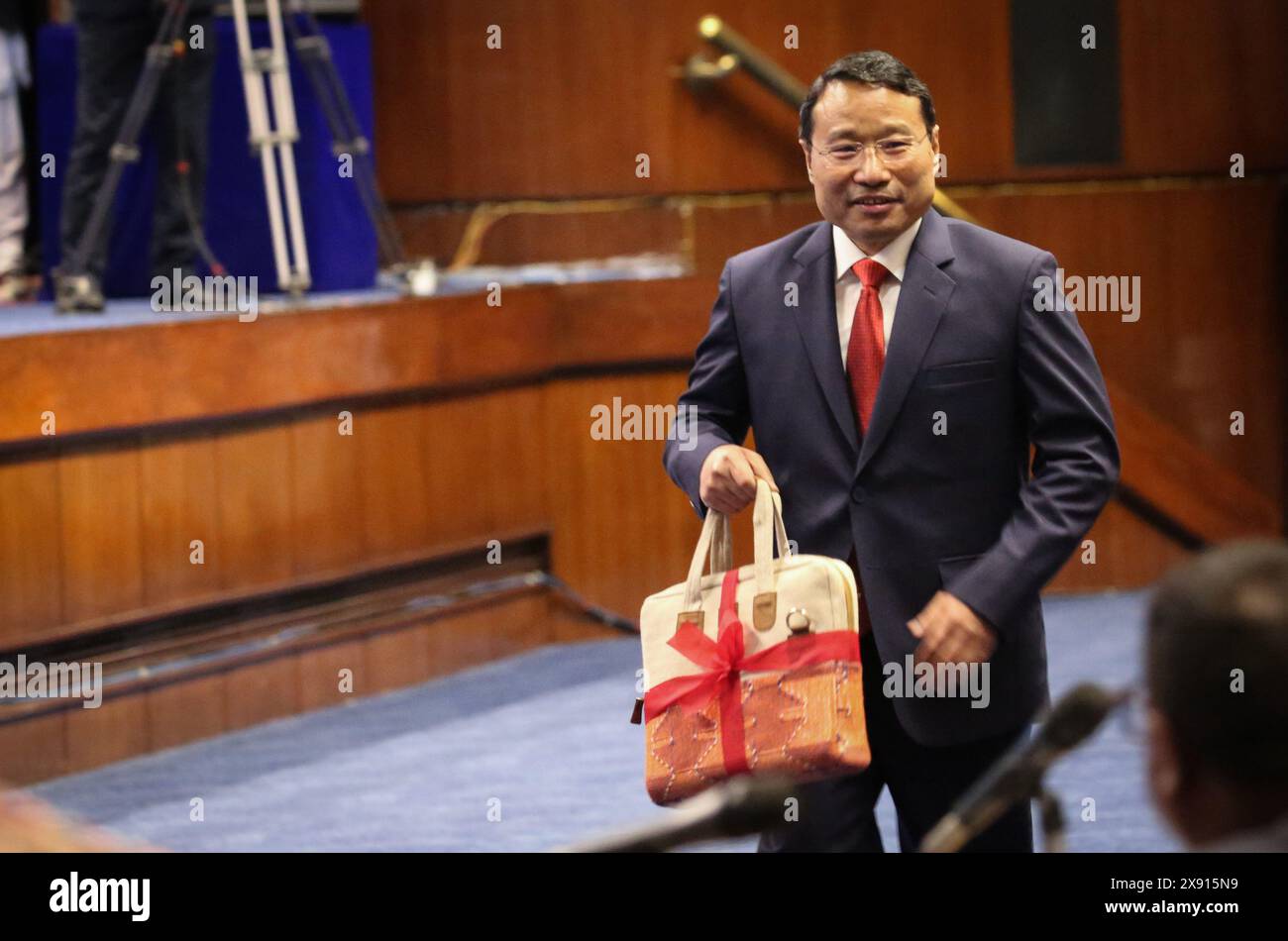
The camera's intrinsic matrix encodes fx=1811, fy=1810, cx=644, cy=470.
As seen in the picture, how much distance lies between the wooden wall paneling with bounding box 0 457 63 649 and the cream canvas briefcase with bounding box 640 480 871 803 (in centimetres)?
269

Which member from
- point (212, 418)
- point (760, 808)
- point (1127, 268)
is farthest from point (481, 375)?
point (760, 808)

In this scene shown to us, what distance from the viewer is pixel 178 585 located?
498 cm

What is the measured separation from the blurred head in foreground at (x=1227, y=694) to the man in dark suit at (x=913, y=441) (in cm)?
110

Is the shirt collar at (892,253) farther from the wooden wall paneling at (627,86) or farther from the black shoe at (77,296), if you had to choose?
the wooden wall paneling at (627,86)

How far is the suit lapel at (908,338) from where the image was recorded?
7.73 ft

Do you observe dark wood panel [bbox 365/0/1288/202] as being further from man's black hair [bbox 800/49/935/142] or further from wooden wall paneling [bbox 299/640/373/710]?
man's black hair [bbox 800/49/935/142]

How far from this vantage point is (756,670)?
2312 mm

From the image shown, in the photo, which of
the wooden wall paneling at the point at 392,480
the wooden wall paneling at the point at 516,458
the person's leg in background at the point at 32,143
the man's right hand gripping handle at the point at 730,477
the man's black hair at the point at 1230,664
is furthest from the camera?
the person's leg in background at the point at 32,143

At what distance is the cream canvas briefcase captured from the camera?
2244 mm

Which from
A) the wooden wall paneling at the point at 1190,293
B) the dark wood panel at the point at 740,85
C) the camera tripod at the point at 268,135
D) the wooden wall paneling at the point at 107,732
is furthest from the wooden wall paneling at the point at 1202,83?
the wooden wall paneling at the point at 107,732

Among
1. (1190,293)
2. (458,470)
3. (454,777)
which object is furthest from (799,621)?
(1190,293)

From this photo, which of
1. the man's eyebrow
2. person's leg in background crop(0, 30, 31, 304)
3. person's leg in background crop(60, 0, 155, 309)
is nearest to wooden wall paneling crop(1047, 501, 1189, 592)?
person's leg in background crop(60, 0, 155, 309)

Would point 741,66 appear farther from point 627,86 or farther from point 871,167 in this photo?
point 871,167

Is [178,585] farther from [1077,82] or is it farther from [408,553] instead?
[1077,82]
